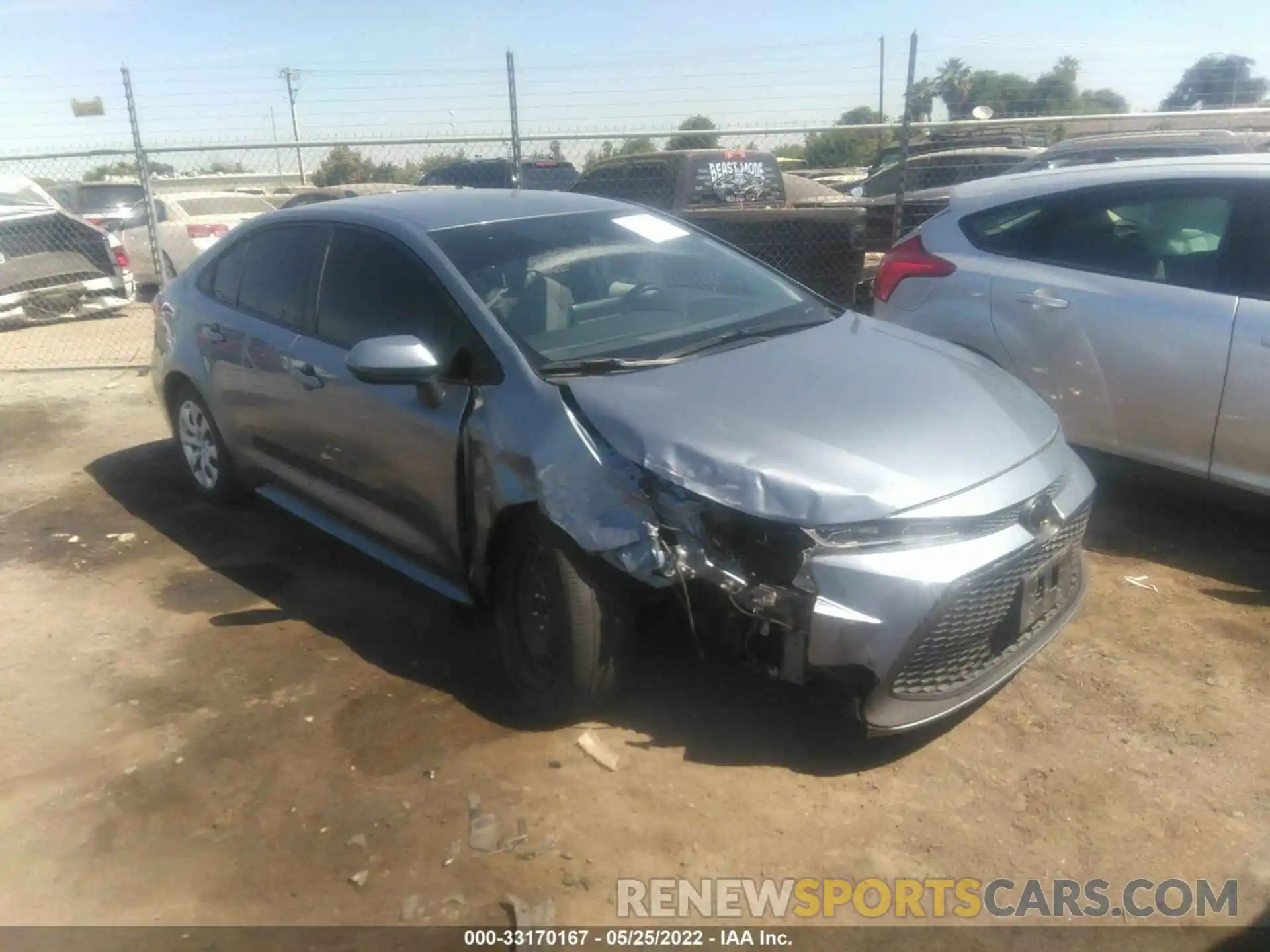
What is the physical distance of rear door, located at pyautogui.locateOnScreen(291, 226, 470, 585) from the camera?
3.80m

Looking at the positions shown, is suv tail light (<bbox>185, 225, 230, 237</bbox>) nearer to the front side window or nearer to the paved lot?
the paved lot

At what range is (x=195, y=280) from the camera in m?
5.57

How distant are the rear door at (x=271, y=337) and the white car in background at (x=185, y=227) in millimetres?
7184

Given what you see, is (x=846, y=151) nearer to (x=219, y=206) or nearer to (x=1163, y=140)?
(x=1163, y=140)

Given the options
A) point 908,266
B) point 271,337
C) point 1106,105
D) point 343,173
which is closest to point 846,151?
point 1106,105

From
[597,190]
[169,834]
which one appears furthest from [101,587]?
[597,190]

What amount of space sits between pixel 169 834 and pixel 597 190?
29.6 ft

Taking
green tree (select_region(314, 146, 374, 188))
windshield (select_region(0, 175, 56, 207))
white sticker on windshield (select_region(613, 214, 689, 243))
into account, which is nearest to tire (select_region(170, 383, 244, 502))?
white sticker on windshield (select_region(613, 214, 689, 243))

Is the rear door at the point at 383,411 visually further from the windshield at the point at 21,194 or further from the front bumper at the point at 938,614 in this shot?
the windshield at the point at 21,194

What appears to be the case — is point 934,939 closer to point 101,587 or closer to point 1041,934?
point 1041,934

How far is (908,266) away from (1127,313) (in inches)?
46.9

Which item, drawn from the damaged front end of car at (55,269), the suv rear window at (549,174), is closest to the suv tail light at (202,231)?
the damaged front end of car at (55,269)

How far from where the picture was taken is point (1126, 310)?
469cm

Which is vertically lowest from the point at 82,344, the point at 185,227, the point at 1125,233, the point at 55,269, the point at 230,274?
the point at 82,344
